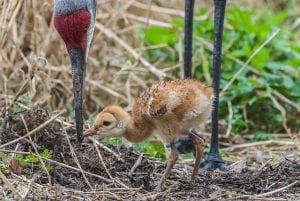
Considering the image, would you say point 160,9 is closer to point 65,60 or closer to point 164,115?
point 65,60

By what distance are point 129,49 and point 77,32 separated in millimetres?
2855

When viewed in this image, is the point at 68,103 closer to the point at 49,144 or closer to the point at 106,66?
the point at 106,66

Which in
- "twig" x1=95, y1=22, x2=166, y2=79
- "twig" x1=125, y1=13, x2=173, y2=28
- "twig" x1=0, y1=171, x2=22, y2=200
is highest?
"twig" x1=125, y1=13, x2=173, y2=28

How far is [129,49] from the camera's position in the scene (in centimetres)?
811

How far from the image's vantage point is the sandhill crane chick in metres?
4.81

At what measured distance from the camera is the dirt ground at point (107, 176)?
472cm

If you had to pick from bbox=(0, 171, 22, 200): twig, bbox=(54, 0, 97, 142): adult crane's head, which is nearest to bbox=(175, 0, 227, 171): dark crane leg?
bbox=(54, 0, 97, 142): adult crane's head

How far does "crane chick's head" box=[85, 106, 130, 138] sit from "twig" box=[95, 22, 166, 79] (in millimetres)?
2699

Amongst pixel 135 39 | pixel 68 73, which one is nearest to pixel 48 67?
pixel 68 73

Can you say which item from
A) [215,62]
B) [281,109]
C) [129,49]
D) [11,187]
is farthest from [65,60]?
[11,187]

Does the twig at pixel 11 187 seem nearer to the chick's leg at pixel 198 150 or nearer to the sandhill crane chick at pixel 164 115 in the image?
the sandhill crane chick at pixel 164 115

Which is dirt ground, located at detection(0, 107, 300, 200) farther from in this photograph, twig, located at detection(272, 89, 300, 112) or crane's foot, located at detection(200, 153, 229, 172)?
twig, located at detection(272, 89, 300, 112)

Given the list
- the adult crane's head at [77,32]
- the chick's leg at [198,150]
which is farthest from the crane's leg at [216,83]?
the adult crane's head at [77,32]

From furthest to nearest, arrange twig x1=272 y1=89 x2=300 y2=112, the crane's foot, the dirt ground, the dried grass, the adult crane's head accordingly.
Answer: twig x1=272 y1=89 x2=300 y2=112, the dried grass, the crane's foot, the adult crane's head, the dirt ground
